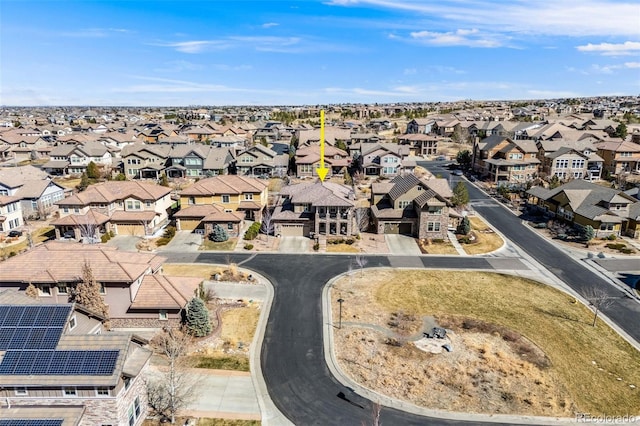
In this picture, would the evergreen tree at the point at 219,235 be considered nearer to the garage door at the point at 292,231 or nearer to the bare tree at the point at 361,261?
the garage door at the point at 292,231

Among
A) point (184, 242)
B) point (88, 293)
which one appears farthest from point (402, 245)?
point (88, 293)

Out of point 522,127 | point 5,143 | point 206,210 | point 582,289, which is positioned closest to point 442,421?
point 582,289

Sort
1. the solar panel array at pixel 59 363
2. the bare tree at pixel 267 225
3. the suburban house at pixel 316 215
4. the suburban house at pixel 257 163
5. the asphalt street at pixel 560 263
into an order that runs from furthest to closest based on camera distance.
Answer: the suburban house at pixel 257 163
the bare tree at pixel 267 225
the suburban house at pixel 316 215
the asphalt street at pixel 560 263
the solar panel array at pixel 59 363

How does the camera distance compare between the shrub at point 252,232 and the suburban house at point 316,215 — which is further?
the suburban house at point 316,215

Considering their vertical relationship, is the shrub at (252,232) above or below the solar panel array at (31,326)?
below

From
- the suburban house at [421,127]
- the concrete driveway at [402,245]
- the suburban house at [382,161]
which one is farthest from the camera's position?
the suburban house at [421,127]

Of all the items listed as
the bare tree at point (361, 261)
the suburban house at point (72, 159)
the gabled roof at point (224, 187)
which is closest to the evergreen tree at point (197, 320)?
the bare tree at point (361, 261)
